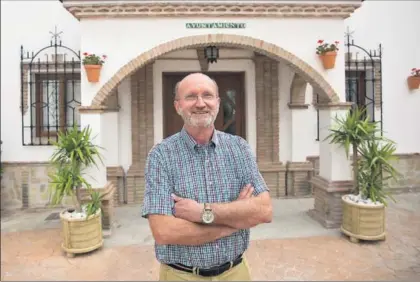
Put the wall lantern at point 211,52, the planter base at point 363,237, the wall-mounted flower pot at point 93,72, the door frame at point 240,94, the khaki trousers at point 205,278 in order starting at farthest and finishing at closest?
the door frame at point 240,94, the wall lantern at point 211,52, the wall-mounted flower pot at point 93,72, the planter base at point 363,237, the khaki trousers at point 205,278

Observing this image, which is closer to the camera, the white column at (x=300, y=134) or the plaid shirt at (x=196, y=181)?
the plaid shirt at (x=196, y=181)

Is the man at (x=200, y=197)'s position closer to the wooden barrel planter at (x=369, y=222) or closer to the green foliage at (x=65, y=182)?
the green foliage at (x=65, y=182)

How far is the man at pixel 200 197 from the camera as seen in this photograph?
1.77 meters

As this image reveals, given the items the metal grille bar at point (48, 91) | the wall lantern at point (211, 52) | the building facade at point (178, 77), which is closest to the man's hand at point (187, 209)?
the building facade at point (178, 77)

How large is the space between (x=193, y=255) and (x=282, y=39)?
4.18 metres

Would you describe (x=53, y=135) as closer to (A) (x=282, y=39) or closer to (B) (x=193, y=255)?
(A) (x=282, y=39)

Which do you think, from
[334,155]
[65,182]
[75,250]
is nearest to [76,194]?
[65,182]

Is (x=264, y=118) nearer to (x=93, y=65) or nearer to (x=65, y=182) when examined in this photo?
(x=93, y=65)

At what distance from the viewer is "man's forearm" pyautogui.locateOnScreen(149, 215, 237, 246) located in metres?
1.75

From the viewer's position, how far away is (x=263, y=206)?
6.28 ft

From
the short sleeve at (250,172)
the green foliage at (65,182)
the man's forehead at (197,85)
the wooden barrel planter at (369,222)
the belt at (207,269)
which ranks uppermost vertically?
the man's forehead at (197,85)

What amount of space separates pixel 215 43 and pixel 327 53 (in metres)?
1.64

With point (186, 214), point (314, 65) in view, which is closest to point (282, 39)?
point (314, 65)

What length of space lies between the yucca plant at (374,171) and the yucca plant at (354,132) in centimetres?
11
